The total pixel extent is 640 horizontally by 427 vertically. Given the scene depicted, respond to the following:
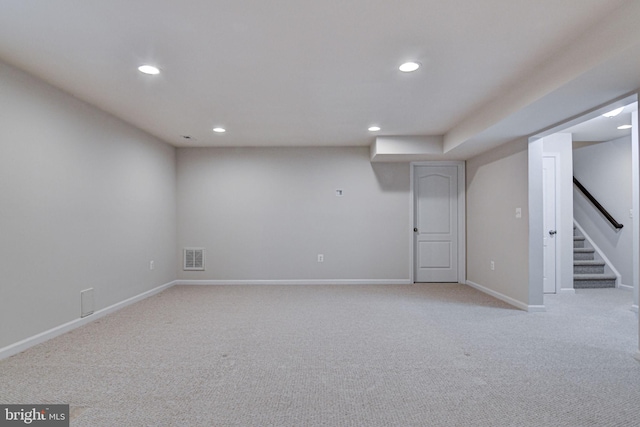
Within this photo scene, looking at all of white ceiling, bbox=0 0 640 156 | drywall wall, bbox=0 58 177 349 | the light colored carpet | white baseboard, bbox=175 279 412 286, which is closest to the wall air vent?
white baseboard, bbox=175 279 412 286

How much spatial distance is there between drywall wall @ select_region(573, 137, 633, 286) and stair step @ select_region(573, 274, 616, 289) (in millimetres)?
195

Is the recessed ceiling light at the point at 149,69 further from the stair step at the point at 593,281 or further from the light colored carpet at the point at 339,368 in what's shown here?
the stair step at the point at 593,281

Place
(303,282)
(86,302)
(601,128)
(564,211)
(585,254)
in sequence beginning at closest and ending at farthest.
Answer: (86,302), (601,128), (564,211), (303,282), (585,254)

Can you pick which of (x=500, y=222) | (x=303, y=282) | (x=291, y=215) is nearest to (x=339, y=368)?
(x=303, y=282)

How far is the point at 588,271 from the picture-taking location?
5.81 metres

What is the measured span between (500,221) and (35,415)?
528 cm

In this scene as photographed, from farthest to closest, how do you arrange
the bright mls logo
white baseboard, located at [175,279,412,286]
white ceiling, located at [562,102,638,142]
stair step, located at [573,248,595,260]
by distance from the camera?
stair step, located at [573,248,595,260], white baseboard, located at [175,279,412,286], white ceiling, located at [562,102,638,142], the bright mls logo

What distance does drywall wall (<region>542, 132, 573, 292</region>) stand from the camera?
17.5ft

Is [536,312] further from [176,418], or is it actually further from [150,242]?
[150,242]

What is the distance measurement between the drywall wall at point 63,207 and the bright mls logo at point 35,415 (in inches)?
40.7

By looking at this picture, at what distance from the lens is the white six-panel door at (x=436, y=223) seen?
240 inches

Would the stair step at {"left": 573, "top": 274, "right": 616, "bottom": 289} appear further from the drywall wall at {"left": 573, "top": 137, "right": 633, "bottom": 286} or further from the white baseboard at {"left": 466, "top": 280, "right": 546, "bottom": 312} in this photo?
the white baseboard at {"left": 466, "top": 280, "right": 546, "bottom": 312}

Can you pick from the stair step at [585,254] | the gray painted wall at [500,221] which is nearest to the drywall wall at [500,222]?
the gray painted wall at [500,221]

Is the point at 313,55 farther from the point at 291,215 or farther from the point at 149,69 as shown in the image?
the point at 291,215
